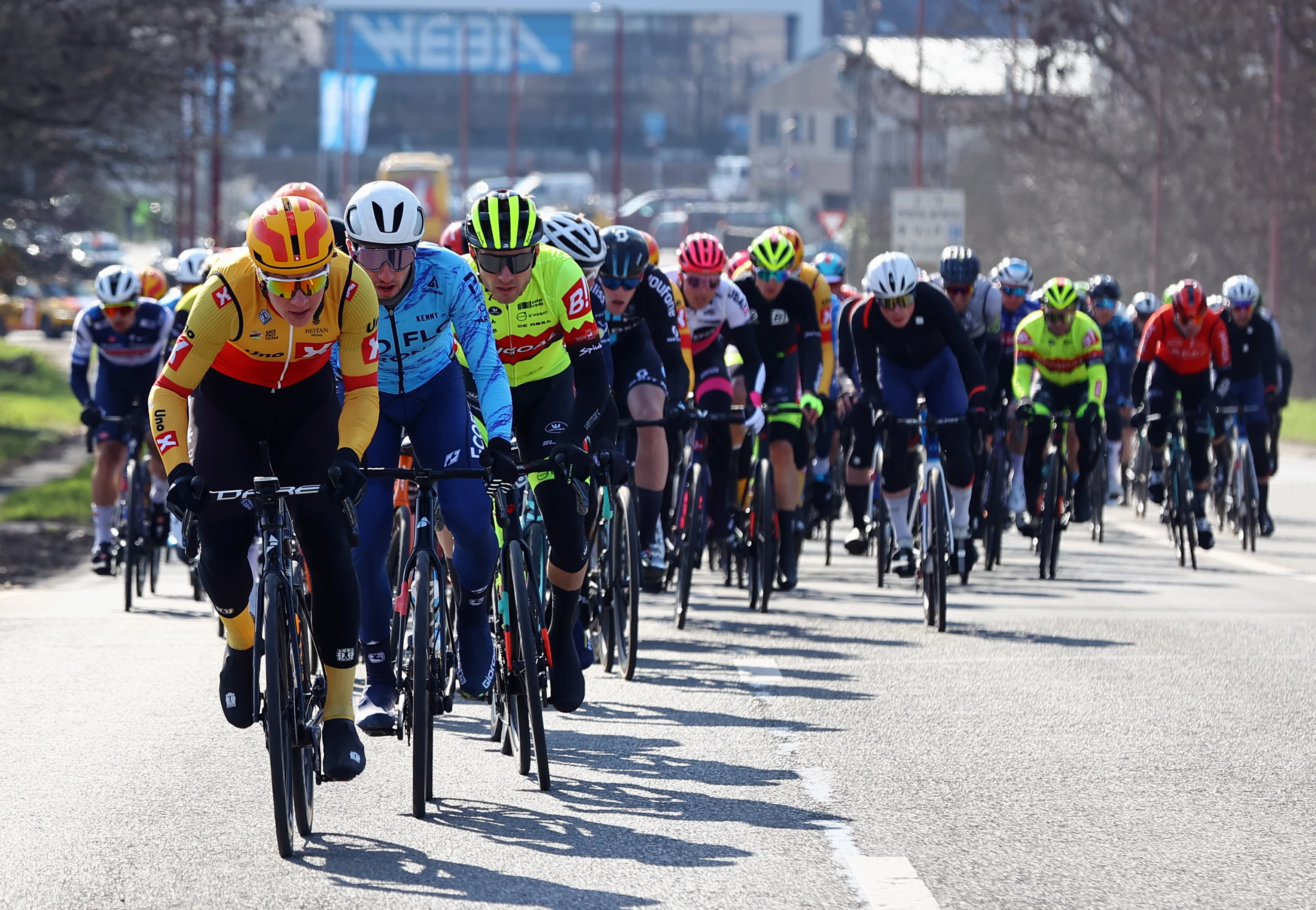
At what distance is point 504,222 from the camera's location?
7.41 meters

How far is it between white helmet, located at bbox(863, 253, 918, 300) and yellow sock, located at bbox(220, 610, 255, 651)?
228 inches

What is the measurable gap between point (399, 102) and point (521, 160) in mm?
7263

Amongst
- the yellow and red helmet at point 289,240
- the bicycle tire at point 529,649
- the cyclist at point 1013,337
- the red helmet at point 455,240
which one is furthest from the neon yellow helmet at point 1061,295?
the yellow and red helmet at point 289,240

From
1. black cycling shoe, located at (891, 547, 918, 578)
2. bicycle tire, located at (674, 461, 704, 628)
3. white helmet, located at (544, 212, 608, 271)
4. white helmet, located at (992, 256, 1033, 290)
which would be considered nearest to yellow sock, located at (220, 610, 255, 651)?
white helmet, located at (544, 212, 608, 271)

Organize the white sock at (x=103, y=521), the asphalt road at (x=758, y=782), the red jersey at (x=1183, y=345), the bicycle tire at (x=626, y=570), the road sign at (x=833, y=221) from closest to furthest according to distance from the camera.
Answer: the asphalt road at (x=758, y=782) → the bicycle tire at (x=626, y=570) → the white sock at (x=103, y=521) → the red jersey at (x=1183, y=345) → the road sign at (x=833, y=221)

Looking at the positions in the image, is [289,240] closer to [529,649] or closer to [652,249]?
[529,649]

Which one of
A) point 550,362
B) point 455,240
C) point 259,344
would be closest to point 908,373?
point 455,240

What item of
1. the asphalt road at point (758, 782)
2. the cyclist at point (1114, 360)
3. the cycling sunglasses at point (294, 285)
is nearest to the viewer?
the asphalt road at point (758, 782)

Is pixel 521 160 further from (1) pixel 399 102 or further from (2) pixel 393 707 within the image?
(2) pixel 393 707

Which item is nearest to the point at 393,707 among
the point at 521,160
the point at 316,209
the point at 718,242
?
the point at 316,209

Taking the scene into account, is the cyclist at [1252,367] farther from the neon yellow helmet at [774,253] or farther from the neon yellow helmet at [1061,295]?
the neon yellow helmet at [774,253]

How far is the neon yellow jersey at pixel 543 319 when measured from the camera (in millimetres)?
8023

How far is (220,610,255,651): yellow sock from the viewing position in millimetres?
6453

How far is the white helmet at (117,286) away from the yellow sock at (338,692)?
23.3 ft
